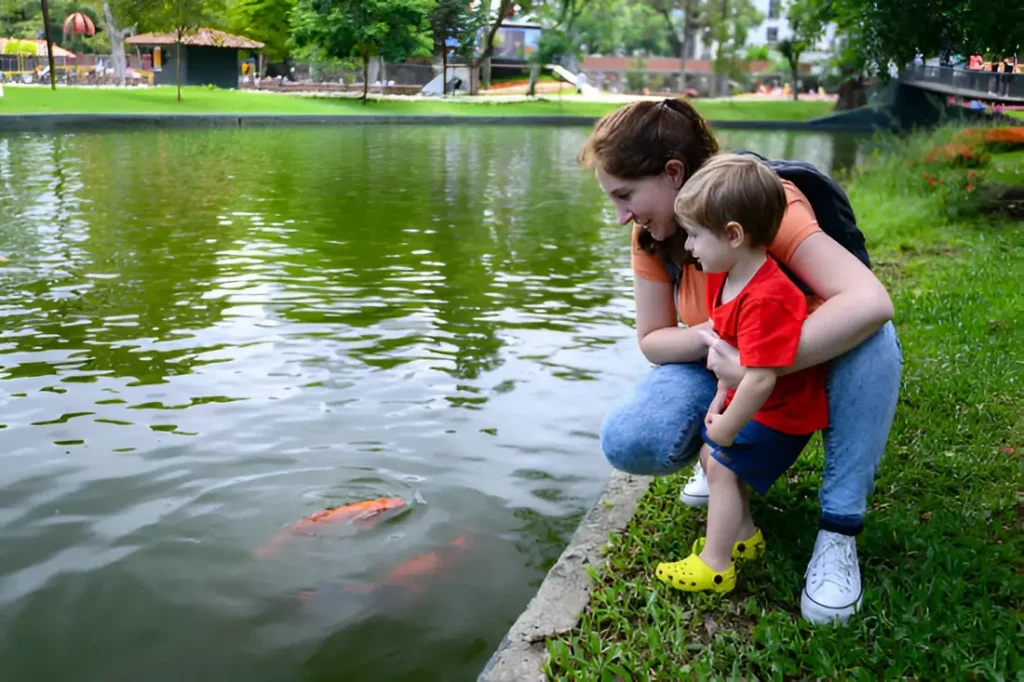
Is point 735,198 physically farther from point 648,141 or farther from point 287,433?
point 287,433

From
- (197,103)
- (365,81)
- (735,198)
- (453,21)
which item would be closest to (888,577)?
(735,198)

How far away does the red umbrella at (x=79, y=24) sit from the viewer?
26297mm

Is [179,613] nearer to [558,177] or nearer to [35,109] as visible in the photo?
[558,177]

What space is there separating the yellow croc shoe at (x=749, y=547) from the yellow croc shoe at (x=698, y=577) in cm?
10

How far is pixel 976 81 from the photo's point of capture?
79.4ft

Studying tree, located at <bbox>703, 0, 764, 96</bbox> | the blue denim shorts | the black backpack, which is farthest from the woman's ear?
tree, located at <bbox>703, 0, 764, 96</bbox>

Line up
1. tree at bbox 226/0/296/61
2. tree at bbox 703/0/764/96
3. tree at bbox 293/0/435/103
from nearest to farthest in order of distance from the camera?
tree at bbox 293/0/435/103
tree at bbox 226/0/296/61
tree at bbox 703/0/764/96

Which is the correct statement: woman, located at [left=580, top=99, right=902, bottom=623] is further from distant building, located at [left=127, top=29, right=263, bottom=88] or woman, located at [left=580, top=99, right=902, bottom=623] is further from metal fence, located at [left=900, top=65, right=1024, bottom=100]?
distant building, located at [left=127, top=29, right=263, bottom=88]

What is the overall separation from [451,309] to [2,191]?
28.2ft

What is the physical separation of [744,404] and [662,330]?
0.50 meters

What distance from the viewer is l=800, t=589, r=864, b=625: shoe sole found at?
2.59 metres

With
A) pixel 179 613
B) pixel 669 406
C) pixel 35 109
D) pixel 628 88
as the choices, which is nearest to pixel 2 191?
pixel 179 613

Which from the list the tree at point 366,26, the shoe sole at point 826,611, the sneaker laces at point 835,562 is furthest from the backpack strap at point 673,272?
the tree at point 366,26

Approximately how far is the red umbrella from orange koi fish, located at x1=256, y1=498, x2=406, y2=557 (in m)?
25.9
